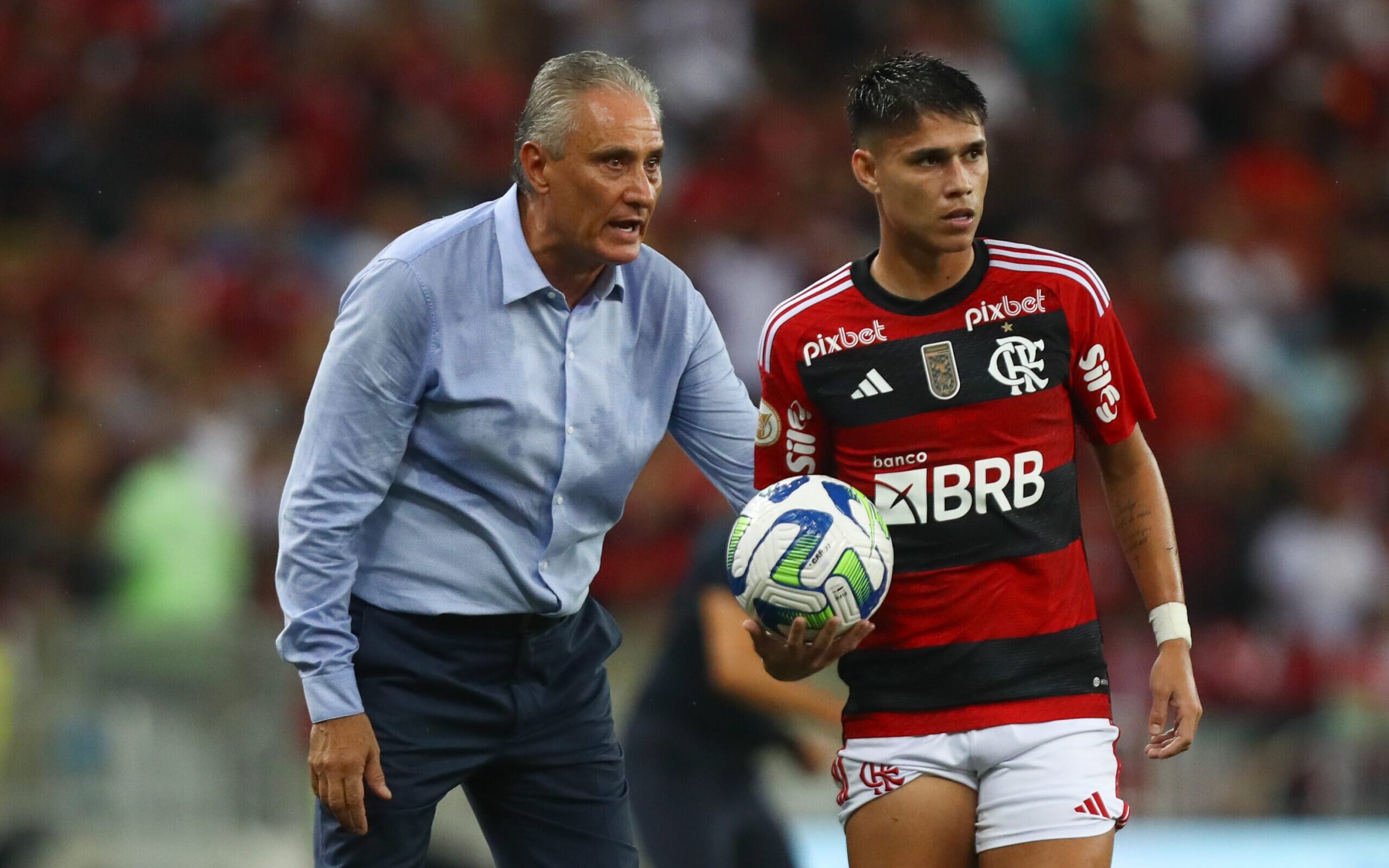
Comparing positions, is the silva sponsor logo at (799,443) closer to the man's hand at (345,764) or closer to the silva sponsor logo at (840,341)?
the silva sponsor logo at (840,341)

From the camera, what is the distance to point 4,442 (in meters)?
9.91

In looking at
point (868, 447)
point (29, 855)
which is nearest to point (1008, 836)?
point (868, 447)

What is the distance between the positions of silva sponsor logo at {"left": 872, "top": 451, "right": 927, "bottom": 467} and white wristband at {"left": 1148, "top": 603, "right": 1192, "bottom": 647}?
2.08 ft

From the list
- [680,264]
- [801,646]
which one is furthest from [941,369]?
[680,264]

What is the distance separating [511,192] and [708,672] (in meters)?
2.03

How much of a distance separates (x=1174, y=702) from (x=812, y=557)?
35.0 inches

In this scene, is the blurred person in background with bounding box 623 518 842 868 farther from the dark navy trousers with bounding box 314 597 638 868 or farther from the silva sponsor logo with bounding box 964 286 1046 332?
the silva sponsor logo with bounding box 964 286 1046 332

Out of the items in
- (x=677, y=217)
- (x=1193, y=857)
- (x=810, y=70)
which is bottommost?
(x=1193, y=857)

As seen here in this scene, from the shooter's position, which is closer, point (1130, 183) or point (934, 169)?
point (934, 169)

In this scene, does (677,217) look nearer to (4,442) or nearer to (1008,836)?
(4,442)

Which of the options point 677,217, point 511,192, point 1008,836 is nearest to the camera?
point 1008,836

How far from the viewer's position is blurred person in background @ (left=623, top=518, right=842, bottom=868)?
5688 millimetres

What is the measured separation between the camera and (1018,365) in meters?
4.00

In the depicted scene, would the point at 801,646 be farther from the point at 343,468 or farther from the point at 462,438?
the point at 343,468
